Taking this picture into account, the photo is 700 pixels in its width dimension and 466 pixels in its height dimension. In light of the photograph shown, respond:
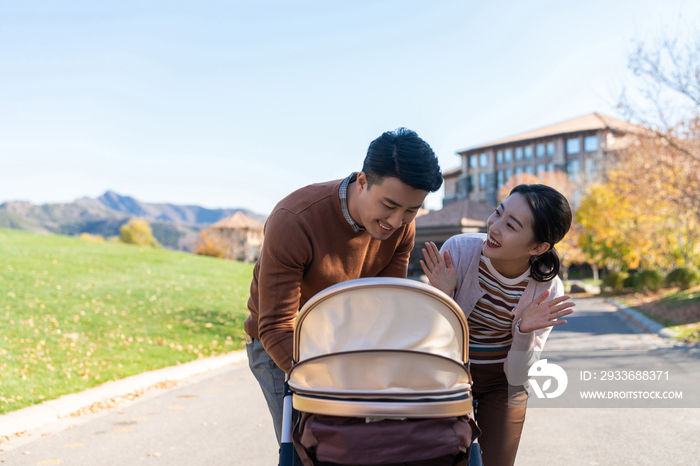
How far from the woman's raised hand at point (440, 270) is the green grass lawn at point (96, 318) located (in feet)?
17.5

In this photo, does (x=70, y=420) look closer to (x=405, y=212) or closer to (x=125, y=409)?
(x=125, y=409)

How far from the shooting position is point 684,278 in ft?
69.7

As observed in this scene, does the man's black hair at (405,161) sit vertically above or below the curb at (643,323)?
above

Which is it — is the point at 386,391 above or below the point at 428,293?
below

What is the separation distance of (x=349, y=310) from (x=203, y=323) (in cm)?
1176

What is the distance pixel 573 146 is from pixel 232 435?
72.0 metres

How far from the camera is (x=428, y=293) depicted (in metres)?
2.06

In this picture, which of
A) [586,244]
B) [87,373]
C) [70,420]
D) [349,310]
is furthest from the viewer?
[586,244]

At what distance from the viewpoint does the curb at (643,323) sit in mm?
11931

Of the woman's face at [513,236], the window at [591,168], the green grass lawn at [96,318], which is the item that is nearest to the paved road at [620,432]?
the woman's face at [513,236]

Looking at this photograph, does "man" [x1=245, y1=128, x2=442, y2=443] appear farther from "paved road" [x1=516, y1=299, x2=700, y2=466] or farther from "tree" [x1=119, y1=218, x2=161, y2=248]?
"tree" [x1=119, y1=218, x2=161, y2=248]

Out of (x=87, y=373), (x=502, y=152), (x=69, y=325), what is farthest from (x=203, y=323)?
(x=502, y=152)

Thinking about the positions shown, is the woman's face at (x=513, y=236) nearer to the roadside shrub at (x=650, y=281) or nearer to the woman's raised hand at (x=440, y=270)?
the woman's raised hand at (x=440, y=270)

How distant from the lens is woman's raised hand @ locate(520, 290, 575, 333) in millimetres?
2469
